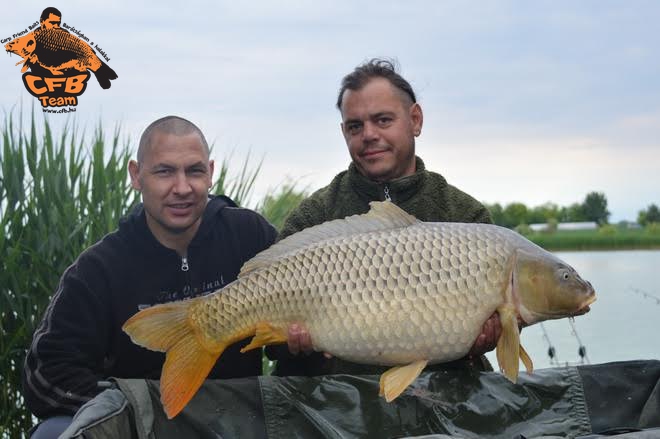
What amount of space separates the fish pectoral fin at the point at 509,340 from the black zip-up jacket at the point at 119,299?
81 centimetres

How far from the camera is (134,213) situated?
233 centimetres

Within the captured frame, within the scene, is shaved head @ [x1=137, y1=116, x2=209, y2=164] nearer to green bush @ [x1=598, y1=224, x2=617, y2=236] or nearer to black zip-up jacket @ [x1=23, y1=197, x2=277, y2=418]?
black zip-up jacket @ [x1=23, y1=197, x2=277, y2=418]

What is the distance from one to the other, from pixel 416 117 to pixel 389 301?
761 mm

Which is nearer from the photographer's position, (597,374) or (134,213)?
(597,374)

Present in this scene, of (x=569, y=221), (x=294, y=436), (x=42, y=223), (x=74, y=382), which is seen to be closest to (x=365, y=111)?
(x=294, y=436)

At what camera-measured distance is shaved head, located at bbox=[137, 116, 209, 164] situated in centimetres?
225

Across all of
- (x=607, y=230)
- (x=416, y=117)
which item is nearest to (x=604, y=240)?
(x=607, y=230)

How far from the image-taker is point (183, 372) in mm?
1783

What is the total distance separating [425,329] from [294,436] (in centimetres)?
46

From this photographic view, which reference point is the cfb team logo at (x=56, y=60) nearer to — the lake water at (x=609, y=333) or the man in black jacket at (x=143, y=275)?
the man in black jacket at (x=143, y=275)

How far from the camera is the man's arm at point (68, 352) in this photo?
2070 mm

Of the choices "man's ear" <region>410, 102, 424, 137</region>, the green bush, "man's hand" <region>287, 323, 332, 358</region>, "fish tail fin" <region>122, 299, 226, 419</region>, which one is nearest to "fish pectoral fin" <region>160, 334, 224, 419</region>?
"fish tail fin" <region>122, 299, 226, 419</region>

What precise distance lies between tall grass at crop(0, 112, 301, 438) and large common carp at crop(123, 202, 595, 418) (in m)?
1.46

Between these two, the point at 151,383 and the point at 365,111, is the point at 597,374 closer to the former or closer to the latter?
the point at 365,111
